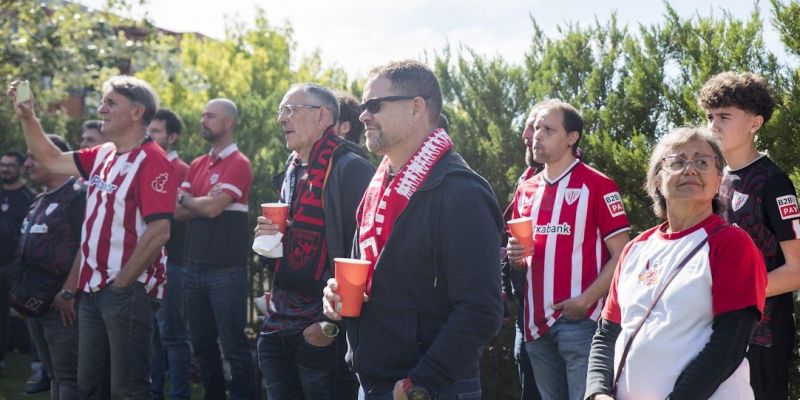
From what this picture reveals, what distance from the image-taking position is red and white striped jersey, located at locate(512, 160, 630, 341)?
4352 mm

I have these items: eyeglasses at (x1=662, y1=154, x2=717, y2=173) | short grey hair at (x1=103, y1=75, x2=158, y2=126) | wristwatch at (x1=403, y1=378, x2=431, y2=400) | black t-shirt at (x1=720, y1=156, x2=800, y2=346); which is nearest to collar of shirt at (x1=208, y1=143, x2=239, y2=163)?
short grey hair at (x1=103, y1=75, x2=158, y2=126)

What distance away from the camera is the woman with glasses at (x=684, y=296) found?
2.64 meters

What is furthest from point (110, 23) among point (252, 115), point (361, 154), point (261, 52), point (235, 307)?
point (361, 154)

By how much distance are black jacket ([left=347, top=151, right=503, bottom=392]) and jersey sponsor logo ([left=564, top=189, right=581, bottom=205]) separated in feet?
4.58

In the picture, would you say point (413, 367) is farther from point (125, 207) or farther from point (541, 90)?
point (541, 90)

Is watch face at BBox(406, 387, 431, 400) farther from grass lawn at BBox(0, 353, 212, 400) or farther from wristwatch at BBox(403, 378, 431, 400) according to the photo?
grass lawn at BBox(0, 353, 212, 400)

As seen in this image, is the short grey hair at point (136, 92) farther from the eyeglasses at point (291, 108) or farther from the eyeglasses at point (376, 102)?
the eyeglasses at point (376, 102)

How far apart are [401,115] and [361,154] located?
143 cm

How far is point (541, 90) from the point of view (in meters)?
6.12

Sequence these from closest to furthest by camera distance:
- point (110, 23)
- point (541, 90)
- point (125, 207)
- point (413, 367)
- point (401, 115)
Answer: point (413, 367), point (401, 115), point (125, 207), point (541, 90), point (110, 23)

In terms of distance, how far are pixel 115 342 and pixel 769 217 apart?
3612 mm

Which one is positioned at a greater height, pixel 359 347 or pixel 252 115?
pixel 252 115

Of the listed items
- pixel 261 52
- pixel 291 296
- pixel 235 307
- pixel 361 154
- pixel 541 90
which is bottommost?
pixel 235 307

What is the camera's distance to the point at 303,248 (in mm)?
4414
